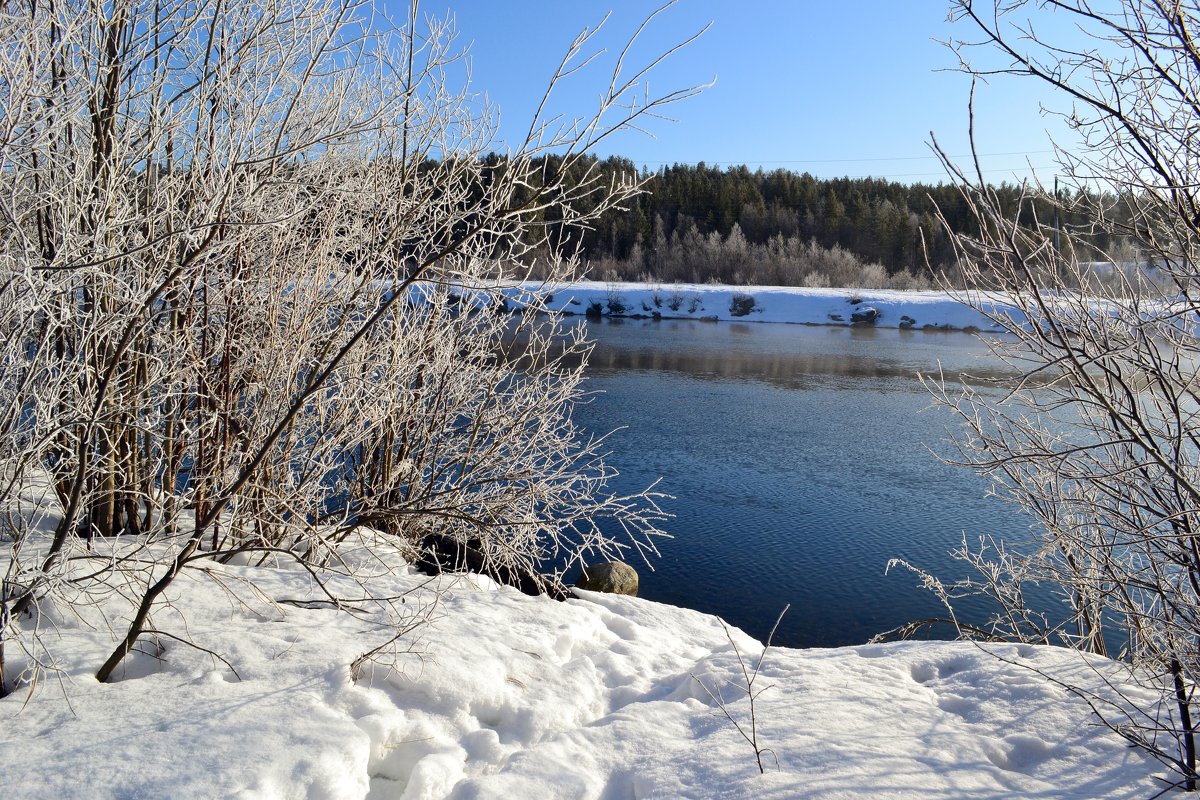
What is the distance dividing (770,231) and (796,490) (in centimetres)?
5947

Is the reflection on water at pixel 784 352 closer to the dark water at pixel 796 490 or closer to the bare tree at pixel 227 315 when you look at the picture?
the dark water at pixel 796 490

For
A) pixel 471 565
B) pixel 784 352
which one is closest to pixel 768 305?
pixel 784 352

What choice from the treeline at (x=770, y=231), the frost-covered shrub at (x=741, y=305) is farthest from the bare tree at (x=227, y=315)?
the treeline at (x=770, y=231)

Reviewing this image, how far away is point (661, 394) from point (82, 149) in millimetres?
13836

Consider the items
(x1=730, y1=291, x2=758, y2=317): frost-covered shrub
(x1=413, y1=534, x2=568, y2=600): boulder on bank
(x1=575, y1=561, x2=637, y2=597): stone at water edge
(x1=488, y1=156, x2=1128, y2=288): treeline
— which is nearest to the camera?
(x1=413, y1=534, x2=568, y2=600): boulder on bank

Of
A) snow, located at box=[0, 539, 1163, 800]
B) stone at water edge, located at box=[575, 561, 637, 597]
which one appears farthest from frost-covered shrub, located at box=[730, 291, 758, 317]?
snow, located at box=[0, 539, 1163, 800]

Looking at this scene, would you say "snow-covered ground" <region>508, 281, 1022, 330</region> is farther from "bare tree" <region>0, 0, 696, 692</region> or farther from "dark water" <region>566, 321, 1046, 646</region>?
"bare tree" <region>0, 0, 696, 692</region>

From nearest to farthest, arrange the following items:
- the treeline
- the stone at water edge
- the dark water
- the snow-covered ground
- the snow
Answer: the snow → the stone at water edge → the dark water → the snow-covered ground → the treeline

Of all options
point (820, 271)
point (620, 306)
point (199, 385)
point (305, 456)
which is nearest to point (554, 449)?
point (305, 456)

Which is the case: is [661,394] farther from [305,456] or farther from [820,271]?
[820,271]

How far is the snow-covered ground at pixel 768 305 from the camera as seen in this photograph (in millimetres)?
37188

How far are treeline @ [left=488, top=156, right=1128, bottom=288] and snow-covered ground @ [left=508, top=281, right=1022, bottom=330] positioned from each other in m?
8.72

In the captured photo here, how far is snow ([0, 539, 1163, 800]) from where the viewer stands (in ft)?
10.00

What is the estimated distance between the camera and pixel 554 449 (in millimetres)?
7113
